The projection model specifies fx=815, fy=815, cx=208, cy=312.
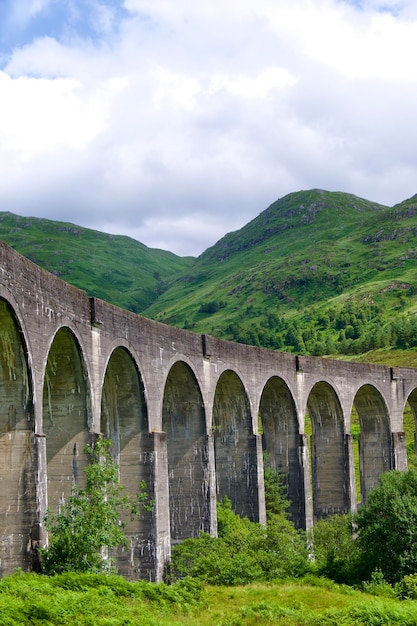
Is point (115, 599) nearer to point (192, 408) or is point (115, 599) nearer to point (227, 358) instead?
point (192, 408)

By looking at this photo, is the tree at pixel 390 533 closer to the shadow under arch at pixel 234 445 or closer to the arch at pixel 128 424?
the arch at pixel 128 424

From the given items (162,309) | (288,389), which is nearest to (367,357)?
(288,389)

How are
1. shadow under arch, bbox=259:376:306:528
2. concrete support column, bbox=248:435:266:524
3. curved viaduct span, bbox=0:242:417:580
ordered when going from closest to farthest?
curved viaduct span, bbox=0:242:417:580 < concrete support column, bbox=248:435:266:524 < shadow under arch, bbox=259:376:306:528

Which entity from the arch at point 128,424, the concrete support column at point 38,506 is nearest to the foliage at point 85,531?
the concrete support column at point 38,506

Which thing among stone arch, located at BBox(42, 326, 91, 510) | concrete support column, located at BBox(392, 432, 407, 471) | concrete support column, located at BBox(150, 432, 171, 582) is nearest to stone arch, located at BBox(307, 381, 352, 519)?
concrete support column, located at BBox(392, 432, 407, 471)

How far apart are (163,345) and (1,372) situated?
12249 mm

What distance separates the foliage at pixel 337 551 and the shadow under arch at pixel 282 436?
3.26 meters

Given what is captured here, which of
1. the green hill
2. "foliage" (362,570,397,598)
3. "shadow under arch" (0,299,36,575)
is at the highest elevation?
the green hill

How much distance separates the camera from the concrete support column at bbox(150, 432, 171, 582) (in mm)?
31016

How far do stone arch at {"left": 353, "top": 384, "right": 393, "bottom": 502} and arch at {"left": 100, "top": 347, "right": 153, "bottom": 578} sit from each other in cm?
2558

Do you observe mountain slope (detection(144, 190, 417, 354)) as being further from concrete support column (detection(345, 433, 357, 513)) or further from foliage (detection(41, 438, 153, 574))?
foliage (detection(41, 438, 153, 574))

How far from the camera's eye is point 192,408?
1469 inches

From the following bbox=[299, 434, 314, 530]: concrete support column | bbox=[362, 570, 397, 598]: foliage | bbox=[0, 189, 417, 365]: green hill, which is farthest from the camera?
bbox=[0, 189, 417, 365]: green hill

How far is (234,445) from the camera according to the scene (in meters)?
41.4
